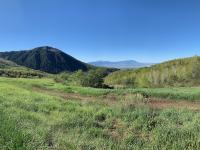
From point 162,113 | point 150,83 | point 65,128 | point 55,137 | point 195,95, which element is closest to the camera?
point 55,137

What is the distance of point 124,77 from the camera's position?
201 ft

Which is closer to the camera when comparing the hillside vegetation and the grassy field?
the grassy field

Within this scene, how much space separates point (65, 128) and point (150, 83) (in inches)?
1667

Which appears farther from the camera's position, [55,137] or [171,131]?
[171,131]

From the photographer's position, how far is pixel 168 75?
54.9 metres

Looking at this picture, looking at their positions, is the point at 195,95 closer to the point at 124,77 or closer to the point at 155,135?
the point at 155,135

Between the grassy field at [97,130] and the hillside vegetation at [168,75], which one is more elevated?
the hillside vegetation at [168,75]

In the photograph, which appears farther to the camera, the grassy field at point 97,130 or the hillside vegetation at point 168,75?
the hillside vegetation at point 168,75

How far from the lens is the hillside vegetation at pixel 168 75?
173ft

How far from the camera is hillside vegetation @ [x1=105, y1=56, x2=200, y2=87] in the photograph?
5284cm

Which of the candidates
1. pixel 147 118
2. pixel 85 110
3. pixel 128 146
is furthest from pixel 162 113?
pixel 128 146

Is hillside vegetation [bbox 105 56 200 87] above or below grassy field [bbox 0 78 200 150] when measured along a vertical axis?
above

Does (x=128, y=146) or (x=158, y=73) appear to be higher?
(x=158, y=73)

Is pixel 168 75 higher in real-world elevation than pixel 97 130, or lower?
higher
